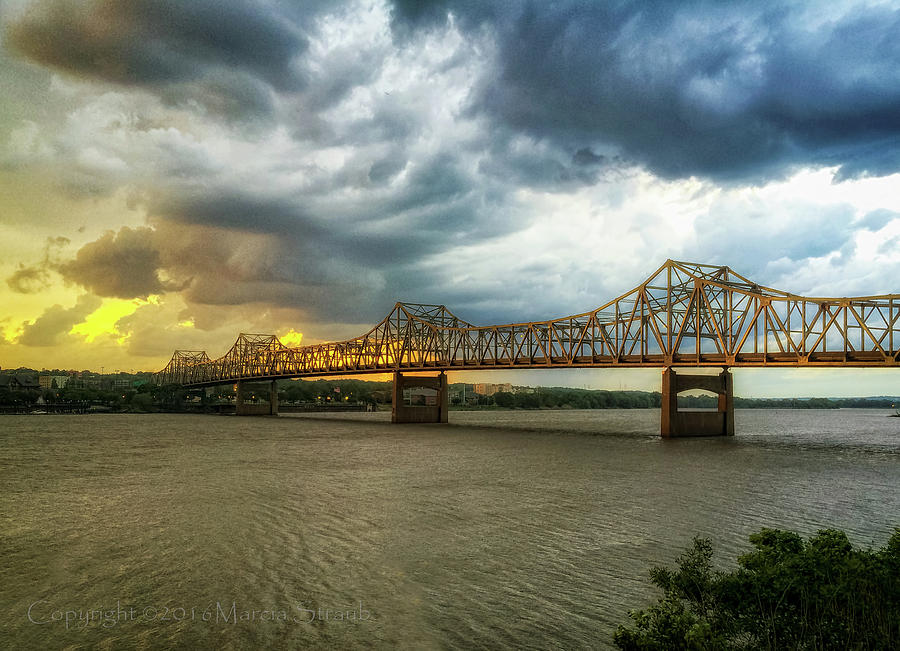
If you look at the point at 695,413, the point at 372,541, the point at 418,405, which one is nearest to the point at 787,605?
the point at 372,541

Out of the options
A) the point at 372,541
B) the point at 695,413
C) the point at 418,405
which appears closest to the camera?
the point at 372,541

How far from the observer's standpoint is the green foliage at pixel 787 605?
8258 mm

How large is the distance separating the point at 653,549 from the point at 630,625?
5.95 m

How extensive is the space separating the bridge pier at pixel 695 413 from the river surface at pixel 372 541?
23.5m

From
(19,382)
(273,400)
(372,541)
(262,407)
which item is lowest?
(262,407)

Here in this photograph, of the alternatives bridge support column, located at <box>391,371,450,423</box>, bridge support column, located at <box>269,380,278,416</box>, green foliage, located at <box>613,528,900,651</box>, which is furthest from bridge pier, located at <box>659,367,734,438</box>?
bridge support column, located at <box>269,380,278,416</box>

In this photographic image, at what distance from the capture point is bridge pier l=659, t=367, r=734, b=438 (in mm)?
64625

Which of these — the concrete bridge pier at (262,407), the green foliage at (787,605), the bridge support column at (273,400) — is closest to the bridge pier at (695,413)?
the green foliage at (787,605)

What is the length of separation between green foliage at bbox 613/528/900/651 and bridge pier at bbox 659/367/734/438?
56.4 meters

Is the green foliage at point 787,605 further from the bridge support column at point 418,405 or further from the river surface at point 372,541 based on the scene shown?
the bridge support column at point 418,405

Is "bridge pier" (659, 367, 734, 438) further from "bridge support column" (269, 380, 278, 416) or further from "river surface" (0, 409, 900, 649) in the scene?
"bridge support column" (269, 380, 278, 416)

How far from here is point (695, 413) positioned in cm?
6706

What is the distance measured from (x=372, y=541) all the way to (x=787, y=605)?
35.7ft

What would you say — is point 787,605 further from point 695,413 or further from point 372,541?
point 695,413
